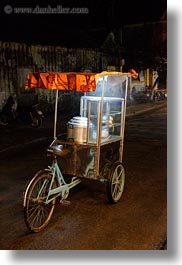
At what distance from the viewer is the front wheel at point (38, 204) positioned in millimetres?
4359

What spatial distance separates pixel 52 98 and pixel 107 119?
1110 centimetres

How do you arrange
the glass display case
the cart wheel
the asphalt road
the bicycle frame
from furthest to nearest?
1. the cart wheel
2. the glass display case
3. the bicycle frame
4. the asphalt road

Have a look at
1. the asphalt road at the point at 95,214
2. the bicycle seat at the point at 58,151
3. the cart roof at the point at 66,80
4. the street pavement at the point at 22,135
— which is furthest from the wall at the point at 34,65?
the bicycle seat at the point at 58,151

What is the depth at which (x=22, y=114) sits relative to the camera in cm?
1351

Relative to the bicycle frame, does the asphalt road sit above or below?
below

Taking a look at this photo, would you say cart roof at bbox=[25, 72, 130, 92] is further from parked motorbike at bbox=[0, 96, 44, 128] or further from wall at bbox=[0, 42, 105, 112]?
wall at bbox=[0, 42, 105, 112]

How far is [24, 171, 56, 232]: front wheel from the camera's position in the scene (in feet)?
14.3

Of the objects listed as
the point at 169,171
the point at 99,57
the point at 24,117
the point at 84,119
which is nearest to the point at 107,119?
the point at 84,119

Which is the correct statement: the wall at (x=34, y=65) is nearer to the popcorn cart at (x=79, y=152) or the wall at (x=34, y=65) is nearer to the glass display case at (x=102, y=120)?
the glass display case at (x=102, y=120)

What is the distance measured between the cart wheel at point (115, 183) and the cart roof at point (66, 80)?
5.03 feet

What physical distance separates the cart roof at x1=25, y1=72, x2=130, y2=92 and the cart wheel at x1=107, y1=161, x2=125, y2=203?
153 centimetres

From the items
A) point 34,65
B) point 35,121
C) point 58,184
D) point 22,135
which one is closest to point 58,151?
point 58,184

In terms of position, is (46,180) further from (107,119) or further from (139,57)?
(139,57)

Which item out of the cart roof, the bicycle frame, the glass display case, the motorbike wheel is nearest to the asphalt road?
the bicycle frame
